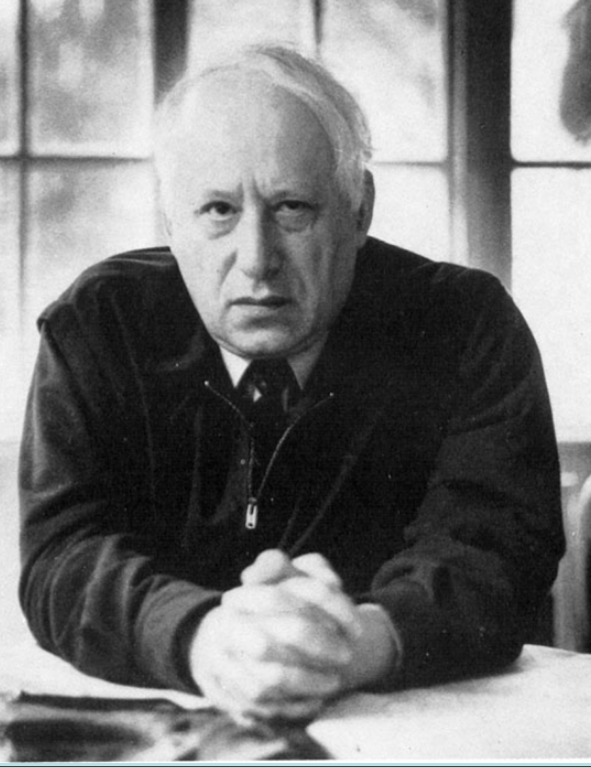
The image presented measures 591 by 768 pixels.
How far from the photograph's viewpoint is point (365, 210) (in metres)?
0.98

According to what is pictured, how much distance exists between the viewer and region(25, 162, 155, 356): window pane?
981 mm

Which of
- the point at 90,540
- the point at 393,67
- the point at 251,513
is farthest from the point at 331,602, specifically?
the point at 393,67

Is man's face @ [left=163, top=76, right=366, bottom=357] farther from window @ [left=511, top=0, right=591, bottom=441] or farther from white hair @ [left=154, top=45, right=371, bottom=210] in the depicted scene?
window @ [left=511, top=0, right=591, bottom=441]

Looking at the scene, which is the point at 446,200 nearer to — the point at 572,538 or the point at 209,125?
the point at 209,125

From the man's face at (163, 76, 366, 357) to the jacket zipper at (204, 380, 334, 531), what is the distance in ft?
0.17

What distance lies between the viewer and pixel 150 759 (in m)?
0.88

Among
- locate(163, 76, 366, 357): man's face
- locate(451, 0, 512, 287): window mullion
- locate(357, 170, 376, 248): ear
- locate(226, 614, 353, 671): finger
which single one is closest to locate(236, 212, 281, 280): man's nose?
locate(163, 76, 366, 357): man's face

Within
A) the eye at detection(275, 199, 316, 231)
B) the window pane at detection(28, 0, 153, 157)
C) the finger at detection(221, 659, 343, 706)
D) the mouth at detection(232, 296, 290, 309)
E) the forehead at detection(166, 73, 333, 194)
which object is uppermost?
the window pane at detection(28, 0, 153, 157)

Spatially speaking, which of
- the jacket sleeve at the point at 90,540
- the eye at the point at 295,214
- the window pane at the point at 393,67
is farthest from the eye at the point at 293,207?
the jacket sleeve at the point at 90,540

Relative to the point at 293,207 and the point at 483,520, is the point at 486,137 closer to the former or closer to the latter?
the point at 293,207

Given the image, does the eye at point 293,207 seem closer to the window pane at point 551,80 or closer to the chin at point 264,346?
the chin at point 264,346

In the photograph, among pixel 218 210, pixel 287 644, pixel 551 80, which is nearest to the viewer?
pixel 287 644

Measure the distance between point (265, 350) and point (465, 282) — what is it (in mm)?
221

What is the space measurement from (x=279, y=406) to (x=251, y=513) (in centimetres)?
11
